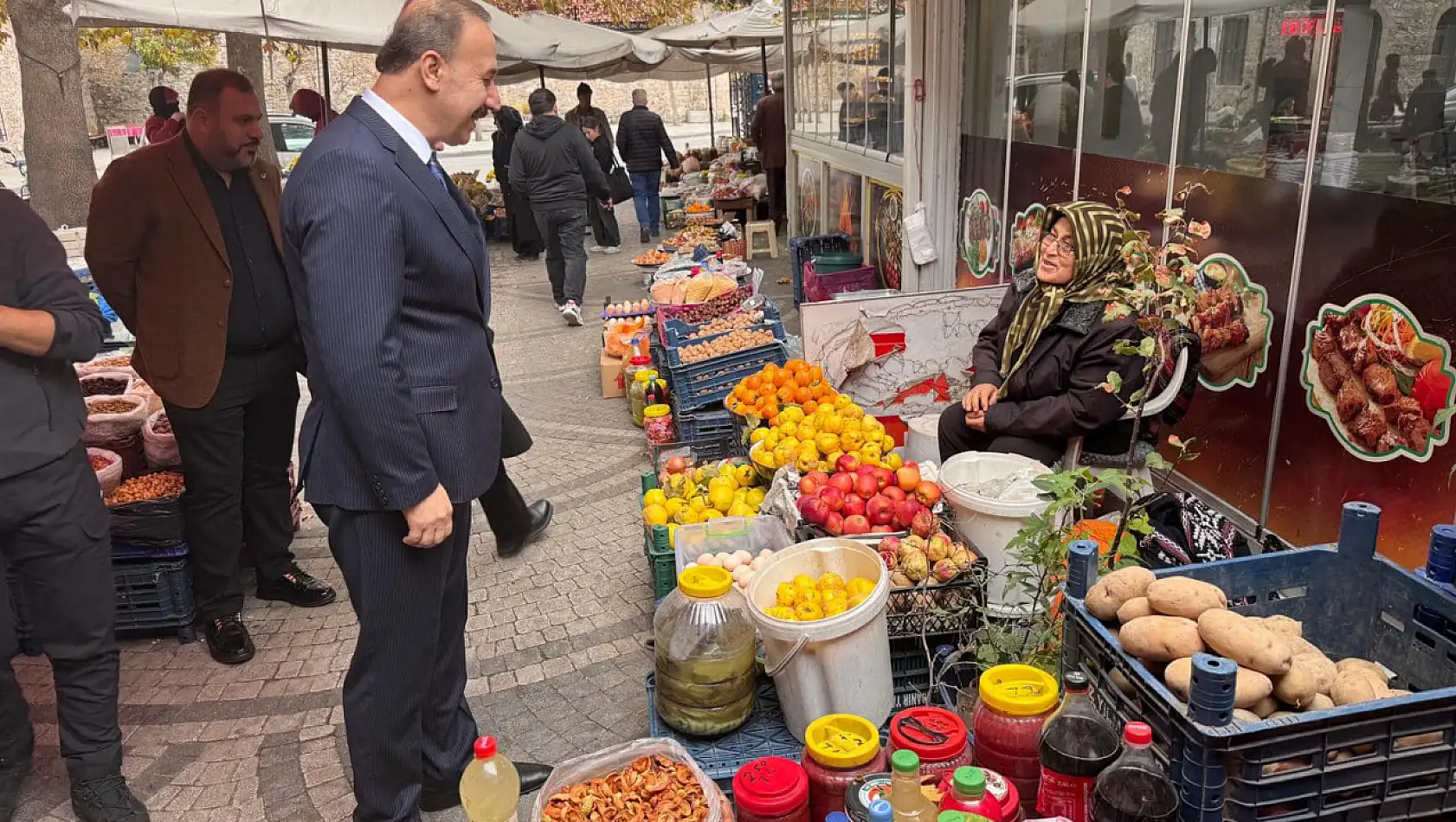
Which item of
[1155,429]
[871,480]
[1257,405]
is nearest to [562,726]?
[871,480]

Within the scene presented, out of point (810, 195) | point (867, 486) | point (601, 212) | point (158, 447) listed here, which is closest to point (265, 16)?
point (158, 447)

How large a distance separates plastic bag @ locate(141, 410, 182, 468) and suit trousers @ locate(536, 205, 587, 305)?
6.00m

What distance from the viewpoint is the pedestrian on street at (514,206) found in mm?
14047

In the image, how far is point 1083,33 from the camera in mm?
4953

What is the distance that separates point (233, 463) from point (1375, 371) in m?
4.35

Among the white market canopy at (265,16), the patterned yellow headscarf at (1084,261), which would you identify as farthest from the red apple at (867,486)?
the white market canopy at (265,16)

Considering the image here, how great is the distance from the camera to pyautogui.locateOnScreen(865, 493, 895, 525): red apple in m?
3.48

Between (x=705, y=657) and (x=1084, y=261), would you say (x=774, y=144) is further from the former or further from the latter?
(x=705, y=657)

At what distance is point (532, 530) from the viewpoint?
5.06m

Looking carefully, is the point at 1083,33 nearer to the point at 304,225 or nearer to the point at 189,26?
the point at 304,225

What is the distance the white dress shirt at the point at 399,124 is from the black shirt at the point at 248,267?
183 cm

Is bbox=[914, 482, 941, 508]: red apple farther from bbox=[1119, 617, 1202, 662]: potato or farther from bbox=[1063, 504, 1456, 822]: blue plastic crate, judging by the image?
bbox=[1119, 617, 1202, 662]: potato

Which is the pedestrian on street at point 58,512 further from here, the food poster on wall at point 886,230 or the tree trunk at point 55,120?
the food poster on wall at point 886,230

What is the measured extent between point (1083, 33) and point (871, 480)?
115 inches
